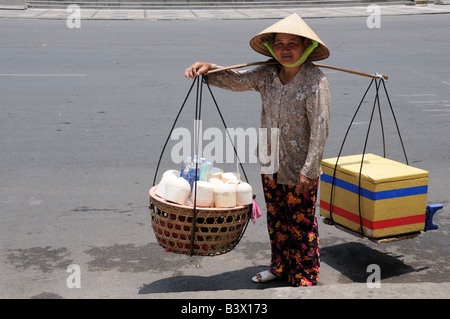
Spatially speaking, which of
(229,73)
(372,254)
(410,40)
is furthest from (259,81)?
(410,40)

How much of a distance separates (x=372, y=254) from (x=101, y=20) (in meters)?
17.9

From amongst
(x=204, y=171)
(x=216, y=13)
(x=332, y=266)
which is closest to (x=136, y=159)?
(x=204, y=171)

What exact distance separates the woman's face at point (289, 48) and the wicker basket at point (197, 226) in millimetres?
959

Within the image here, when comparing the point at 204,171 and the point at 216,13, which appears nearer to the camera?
the point at 204,171

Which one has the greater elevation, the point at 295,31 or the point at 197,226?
the point at 295,31

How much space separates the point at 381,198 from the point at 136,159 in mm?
3437

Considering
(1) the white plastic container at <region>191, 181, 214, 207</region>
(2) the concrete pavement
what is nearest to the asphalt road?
(1) the white plastic container at <region>191, 181, 214, 207</region>

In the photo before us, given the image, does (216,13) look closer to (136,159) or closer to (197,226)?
(136,159)

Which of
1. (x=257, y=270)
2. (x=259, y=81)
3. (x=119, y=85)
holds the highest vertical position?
(x=259, y=81)

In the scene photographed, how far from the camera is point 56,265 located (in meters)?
4.35

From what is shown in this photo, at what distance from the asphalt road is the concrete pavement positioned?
5.94 metres

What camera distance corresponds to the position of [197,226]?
371cm

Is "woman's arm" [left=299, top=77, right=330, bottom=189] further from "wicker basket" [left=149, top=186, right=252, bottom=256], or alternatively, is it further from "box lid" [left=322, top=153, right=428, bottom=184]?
"box lid" [left=322, top=153, right=428, bottom=184]

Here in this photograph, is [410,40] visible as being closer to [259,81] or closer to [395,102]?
[395,102]
